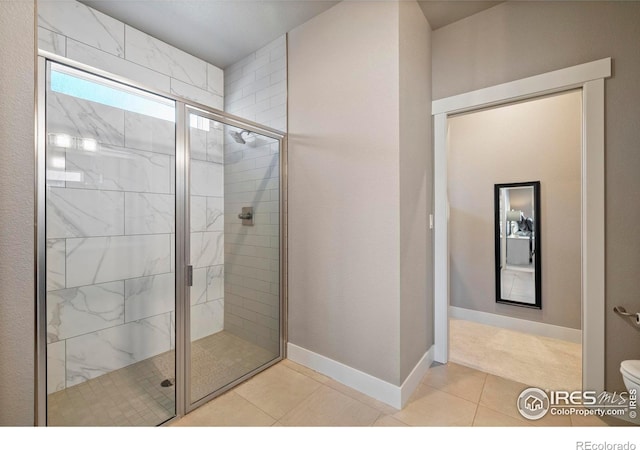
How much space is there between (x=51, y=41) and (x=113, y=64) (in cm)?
36

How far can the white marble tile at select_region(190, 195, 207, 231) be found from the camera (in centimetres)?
204

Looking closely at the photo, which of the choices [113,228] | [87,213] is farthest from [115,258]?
[87,213]

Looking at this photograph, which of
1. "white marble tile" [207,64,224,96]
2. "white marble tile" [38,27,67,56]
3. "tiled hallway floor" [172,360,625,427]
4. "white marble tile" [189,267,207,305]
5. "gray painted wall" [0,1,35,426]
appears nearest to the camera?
"gray painted wall" [0,1,35,426]

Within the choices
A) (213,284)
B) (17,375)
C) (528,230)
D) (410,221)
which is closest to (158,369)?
(213,284)

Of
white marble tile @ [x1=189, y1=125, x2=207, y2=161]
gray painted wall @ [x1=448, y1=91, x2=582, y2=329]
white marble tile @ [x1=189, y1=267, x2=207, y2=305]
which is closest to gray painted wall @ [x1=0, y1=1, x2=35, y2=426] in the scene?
white marble tile @ [x1=189, y1=125, x2=207, y2=161]

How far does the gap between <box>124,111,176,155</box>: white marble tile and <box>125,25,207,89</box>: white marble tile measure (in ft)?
2.54

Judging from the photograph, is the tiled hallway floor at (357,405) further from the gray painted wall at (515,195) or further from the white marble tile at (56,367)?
the gray painted wall at (515,195)

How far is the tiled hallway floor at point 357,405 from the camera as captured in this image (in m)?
1.63

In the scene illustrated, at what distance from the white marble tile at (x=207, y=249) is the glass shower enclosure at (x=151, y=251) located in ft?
0.04

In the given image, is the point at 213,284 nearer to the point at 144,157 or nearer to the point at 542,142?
the point at 144,157

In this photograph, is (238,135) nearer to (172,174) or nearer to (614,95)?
(172,174)

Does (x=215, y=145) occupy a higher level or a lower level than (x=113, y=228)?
higher

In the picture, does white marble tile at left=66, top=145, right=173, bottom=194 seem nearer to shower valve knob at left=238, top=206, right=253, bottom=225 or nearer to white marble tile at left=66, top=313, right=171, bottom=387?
shower valve knob at left=238, top=206, right=253, bottom=225

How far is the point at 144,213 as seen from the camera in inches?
81.2
